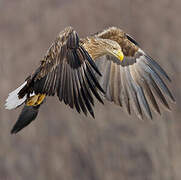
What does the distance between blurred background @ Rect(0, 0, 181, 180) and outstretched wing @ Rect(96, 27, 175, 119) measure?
4.55 metres

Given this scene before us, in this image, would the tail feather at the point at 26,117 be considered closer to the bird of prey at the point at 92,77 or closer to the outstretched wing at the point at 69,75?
the bird of prey at the point at 92,77

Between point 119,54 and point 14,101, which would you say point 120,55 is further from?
point 14,101

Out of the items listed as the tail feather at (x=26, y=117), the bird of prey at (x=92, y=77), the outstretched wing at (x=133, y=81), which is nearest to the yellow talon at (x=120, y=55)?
the bird of prey at (x=92, y=77)

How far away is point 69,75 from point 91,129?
7.09m

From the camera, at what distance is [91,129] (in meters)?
15.2

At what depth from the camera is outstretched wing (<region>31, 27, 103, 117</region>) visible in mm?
7988

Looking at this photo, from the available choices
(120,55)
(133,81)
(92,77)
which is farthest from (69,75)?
(133,81)

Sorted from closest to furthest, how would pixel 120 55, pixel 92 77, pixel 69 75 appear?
pixel 92 77, pixel 69 75, pixel 120 55

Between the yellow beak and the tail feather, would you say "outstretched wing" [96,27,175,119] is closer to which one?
the yellow beak

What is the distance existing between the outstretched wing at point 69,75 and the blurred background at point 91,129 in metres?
6.53

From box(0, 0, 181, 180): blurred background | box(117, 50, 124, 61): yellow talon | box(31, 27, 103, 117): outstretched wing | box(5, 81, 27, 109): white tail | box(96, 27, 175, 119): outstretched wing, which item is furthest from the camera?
box(0, 0, 181, 180): blurred background

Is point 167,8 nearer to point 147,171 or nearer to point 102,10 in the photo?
point 102,10

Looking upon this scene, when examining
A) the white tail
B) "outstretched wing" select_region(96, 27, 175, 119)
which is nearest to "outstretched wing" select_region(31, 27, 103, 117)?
the white tail

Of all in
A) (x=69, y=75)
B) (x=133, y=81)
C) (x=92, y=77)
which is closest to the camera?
(x=92, y=77)
